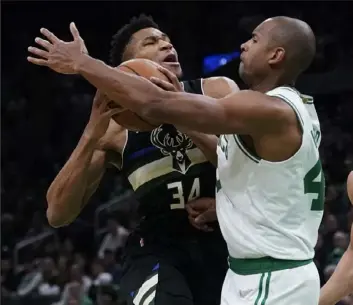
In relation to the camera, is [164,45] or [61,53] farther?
[164,45]

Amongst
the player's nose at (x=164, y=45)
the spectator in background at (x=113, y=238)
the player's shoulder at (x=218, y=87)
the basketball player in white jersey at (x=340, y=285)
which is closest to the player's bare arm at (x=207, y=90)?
the player's shoulder at (x=218, y=87)

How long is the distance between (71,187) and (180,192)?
1.60ft

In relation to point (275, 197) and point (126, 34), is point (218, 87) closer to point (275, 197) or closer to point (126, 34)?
point (126, 34)

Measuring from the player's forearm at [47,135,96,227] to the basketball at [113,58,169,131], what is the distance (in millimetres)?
248

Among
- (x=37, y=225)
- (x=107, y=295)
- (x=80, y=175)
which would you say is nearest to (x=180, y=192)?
(x=80, y=175)

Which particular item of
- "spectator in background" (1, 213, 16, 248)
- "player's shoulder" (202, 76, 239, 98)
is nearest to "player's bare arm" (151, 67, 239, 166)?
"player's shoulder" (202, 76, 239, 98)

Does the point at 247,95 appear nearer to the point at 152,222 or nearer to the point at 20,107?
the point at 152,222

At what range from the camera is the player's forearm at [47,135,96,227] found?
3701 mm

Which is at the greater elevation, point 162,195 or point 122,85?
point 122,85

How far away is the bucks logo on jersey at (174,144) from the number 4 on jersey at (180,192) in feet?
0.22

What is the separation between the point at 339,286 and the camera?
4332mm

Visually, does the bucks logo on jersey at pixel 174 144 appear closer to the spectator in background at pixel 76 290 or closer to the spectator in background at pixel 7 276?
the spectator in background at pixel 76 290

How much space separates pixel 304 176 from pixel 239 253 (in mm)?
387

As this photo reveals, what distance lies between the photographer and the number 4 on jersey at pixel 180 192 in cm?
375
